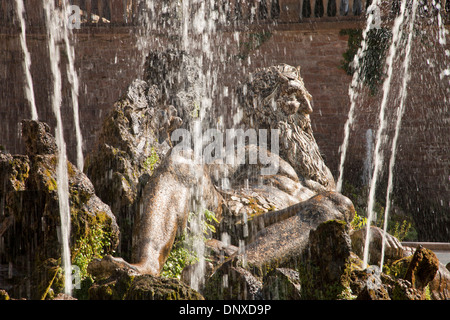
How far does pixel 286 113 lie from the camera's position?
433cm

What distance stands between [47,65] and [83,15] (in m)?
1.35

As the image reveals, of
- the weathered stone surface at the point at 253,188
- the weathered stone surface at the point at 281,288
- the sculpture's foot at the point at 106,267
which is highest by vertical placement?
the sculpture's foot at the point at 106,267

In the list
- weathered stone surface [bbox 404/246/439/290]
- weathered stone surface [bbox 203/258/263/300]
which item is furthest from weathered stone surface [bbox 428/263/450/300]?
weathered stone surface [bbox 203/258/263/300]

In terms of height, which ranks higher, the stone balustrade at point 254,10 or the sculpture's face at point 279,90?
the stone balustrade at point 254,10

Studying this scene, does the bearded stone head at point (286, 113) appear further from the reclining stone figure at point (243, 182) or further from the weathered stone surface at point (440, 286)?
the weathered stone surface at point (440, 286)

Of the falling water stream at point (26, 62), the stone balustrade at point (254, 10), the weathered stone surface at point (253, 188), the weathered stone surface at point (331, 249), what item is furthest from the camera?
the falling water stream at point (26, 62)

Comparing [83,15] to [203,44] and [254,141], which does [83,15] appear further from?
[254,141]

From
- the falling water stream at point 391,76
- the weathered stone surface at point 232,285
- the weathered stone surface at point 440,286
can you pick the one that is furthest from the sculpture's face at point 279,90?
the falling water stream at point 391,76

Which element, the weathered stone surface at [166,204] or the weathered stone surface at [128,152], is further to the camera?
the weathered stone surface at [128,152]

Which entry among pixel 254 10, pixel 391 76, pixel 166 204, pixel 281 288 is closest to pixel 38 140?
pixel 166 204

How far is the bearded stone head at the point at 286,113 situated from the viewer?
14.0 feet

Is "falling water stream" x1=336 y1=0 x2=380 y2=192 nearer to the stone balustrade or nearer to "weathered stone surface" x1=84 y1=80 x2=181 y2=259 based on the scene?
the stone balustrade

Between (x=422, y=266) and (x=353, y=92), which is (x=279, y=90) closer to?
(x=422, y=266)
